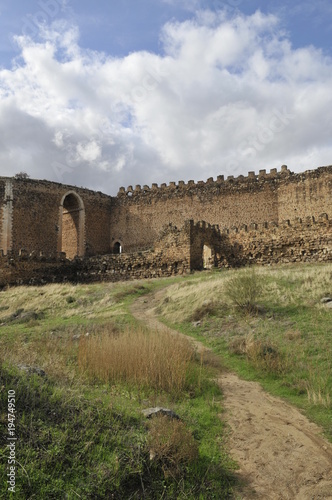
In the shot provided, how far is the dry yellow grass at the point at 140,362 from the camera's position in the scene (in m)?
6.55

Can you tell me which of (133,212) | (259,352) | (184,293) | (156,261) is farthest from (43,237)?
(259,352)

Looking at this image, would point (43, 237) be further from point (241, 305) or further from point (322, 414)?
point (322, 414)

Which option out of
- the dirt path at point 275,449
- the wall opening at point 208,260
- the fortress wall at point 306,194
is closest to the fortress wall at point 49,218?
the wall opening at point 208,260

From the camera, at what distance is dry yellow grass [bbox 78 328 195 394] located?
655 centimetres

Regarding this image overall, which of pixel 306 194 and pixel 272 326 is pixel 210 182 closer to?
pixel 306 194

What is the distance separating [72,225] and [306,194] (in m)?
18.1

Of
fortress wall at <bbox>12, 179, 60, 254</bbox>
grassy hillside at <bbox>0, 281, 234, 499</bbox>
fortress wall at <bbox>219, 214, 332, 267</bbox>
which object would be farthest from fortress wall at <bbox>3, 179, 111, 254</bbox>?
grassy hillside at <bbox>0, 281, 234, 499</bbox>

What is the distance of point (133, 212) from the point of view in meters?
33.7

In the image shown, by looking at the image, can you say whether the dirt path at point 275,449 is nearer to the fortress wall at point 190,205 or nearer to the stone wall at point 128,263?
the stone wall at point 128,263

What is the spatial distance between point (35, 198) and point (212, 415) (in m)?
27.4

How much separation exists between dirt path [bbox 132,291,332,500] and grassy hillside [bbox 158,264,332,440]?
1.12 ft

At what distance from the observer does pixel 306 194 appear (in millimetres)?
26469

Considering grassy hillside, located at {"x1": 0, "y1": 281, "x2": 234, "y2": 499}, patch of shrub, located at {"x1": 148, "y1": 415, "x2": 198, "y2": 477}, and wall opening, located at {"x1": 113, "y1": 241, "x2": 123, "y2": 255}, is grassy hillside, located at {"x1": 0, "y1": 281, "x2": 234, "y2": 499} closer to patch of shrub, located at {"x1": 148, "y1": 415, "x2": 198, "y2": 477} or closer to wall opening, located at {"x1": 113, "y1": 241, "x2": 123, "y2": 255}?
patch of shrub, located at {"x1": 148, "y1": 415, "x2": 198, "y2": 477}

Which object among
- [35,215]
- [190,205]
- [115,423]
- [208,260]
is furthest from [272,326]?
[35,215]
